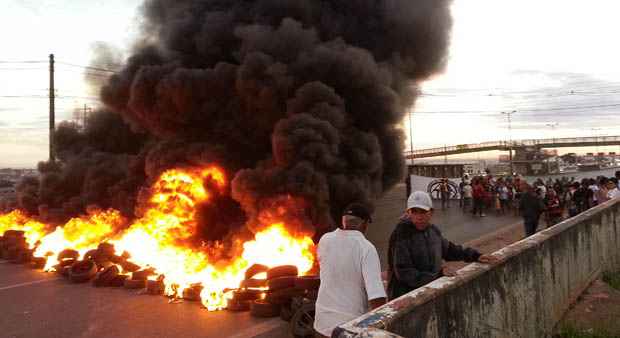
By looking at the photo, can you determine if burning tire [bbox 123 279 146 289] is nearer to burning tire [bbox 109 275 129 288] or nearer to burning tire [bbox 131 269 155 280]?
burning tire [bbox 131 269 155 280]

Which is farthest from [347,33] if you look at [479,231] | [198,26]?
[479,231]

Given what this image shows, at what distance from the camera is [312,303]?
20.7 feet

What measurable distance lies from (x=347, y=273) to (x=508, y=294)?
2.14 metres

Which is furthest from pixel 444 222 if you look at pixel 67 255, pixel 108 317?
pixel 108 317

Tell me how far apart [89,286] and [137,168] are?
727 cm

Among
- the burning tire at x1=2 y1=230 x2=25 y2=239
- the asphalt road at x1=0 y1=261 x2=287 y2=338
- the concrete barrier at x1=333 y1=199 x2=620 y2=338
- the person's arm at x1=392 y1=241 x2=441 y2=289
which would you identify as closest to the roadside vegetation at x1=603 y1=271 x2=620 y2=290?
the concrete barrier at x1=333 y1=199 x2=620 y2=338

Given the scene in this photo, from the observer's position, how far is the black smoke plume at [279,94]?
1156 cm

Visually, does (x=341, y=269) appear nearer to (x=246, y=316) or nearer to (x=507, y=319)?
(x=507, y=319)

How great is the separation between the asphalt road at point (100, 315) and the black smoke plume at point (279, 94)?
11.1 ft

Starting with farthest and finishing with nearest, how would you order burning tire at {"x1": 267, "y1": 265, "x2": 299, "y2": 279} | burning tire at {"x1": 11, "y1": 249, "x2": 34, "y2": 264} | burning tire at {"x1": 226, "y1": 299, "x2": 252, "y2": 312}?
1. burning tire at {"x1": 11, "y1": 249, "x2": 34, "y2": 264}
2. burning tire at {"x1": 226, "y1": 299, "x2": 252, "y2": 312}
3. burning tire at {"x1": 267, "y1": 265, "x2": 299, "y2": 279}

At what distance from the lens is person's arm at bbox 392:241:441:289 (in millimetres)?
3746

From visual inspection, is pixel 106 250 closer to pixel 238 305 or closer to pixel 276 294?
pixel 238 305

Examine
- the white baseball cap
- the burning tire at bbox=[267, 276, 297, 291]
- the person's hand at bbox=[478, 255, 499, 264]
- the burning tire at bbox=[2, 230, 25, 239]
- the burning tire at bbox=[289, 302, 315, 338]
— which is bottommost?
the burning tire at bbox=[289, 302, 315, 338]

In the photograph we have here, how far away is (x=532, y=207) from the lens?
35.0 ft
